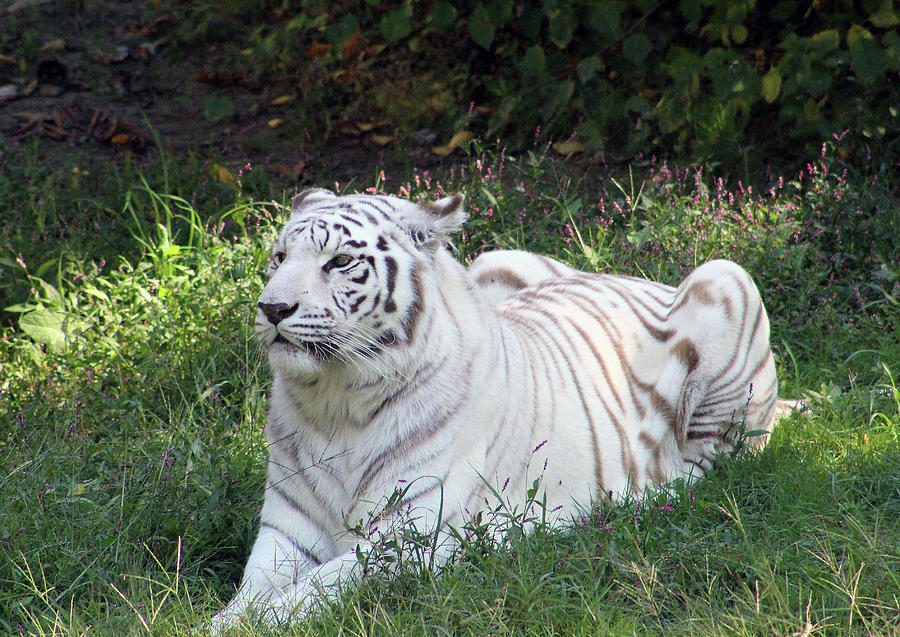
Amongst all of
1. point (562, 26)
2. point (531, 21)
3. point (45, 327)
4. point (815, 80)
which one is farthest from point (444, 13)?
point (45, 327)

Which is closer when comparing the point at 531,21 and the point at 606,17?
the point at 606,17

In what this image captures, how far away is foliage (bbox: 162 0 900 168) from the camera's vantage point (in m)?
5.61

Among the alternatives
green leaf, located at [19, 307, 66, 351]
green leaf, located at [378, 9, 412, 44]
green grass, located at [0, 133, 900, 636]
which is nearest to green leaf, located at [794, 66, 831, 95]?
green grass, located at [0, 133, 900, 636]

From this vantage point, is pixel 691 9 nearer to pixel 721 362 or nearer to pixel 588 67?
pixel 588 67

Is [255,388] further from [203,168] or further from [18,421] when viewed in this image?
[203,168]

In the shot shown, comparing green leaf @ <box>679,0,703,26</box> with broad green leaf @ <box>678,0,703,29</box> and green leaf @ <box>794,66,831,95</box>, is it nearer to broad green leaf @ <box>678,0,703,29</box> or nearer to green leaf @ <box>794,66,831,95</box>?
broad green leaf @ <box>678,0,703,29</box>

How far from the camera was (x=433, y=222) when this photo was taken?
125 inches

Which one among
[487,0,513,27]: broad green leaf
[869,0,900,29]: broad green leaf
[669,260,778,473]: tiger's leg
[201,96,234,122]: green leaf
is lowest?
[201,96,234,122]: green leaf

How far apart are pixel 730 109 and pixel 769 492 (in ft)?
10.0

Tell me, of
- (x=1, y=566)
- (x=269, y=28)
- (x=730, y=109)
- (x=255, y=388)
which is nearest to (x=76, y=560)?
(x=1, y=566)

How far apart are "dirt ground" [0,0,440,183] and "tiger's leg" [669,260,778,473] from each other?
3262mm

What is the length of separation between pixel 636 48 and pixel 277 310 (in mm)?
3948

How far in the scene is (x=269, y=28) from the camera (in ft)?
26.5

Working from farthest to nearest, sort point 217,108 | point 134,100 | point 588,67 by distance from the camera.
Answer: point 134,100, point 217,108, point 588,67
